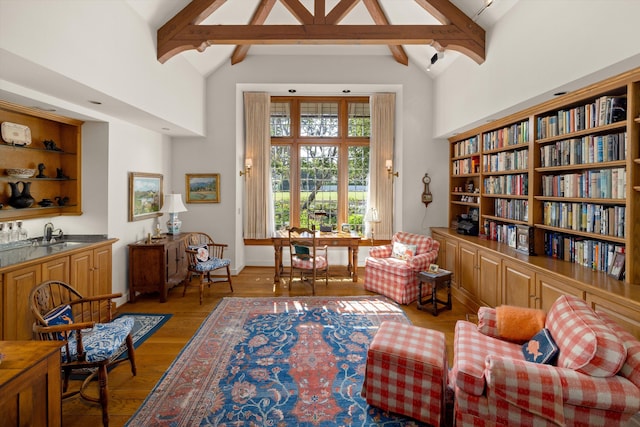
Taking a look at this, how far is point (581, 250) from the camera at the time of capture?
10.3 ft

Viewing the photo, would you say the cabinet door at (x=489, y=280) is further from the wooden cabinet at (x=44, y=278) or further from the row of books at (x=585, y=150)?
the wooden cabinet at (x=44, y=278)

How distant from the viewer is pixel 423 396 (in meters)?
2.14

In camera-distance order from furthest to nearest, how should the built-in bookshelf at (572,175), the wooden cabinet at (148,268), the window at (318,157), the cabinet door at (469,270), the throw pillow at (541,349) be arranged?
the window at (318,157), the wooden cabinet at (148,268), the cabinet door at (469,270), the built-in bookshelf at (572,175), the throw pillow at (541,349)

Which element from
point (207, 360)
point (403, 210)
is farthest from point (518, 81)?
point (207, 360)

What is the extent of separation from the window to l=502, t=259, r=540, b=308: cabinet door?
10.4 ft

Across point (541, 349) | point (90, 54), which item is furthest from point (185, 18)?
point (541, 349)

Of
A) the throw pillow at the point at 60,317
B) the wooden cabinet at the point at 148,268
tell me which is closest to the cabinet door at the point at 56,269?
the throw pillow at the point at 60,317

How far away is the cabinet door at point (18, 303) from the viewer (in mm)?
2625

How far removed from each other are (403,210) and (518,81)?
112 inches

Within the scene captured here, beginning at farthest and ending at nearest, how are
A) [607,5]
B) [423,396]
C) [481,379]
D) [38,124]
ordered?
[38,124], [607,5], [423,396], [481,379]

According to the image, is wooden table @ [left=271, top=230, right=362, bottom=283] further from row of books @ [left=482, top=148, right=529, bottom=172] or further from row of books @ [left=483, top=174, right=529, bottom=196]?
row of books @ [left=482, top=148, right=529, bottom=172]

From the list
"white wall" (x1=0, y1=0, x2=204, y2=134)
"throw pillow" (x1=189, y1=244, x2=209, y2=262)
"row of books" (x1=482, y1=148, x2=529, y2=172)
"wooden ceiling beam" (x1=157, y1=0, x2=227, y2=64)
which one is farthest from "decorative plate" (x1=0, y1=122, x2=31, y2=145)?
"row of books" (x1=482, y1=148, x2=529, y2=172)

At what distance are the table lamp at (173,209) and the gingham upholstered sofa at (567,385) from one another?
14.8ft

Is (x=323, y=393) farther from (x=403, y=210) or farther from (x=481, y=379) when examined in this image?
(x=403, y=210)
